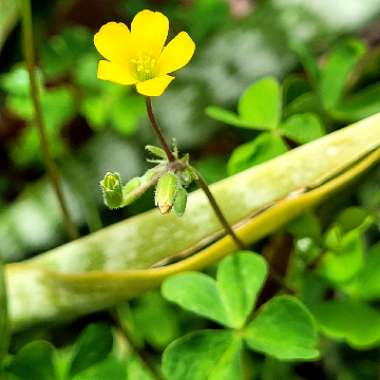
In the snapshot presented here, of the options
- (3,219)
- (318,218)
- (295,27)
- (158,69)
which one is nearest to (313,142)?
(318,218)

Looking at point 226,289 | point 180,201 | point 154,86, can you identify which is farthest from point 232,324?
point 154,86

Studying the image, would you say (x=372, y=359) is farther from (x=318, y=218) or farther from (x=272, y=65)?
(x=272, y=65)

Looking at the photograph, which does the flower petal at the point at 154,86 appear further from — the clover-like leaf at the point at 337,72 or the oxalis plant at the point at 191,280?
the clover-like leaf at the point at 337,72

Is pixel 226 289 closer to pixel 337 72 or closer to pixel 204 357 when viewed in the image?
pixel 204 357

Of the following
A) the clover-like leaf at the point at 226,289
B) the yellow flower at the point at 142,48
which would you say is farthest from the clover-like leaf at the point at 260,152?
the yellow flower at the point at 142,48

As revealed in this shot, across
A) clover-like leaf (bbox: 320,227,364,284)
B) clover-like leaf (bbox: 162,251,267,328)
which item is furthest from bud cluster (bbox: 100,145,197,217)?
clover-like leaf (bbox: 320,227,364,284)

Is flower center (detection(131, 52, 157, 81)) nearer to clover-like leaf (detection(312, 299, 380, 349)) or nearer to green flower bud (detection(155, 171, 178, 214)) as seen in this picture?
green flower bud (detection(155, 171, 178, 214))
